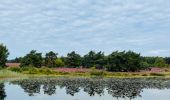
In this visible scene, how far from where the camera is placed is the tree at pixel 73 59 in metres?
86.9

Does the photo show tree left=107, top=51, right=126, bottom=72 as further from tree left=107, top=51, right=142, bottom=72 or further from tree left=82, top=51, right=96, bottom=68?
tree left=82, top=51, right=96, bottom=68

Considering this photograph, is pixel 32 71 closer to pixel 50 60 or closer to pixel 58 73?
pixel 58 73

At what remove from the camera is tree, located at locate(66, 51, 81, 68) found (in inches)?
3420

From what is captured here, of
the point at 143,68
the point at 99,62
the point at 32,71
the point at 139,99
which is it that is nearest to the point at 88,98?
the point at 139,99

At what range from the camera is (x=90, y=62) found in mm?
91000

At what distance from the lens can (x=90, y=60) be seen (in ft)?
298

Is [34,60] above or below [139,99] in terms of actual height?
above

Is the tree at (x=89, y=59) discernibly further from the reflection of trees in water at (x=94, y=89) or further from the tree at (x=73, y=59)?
the reflection of trees in water at (x=94, y=89)

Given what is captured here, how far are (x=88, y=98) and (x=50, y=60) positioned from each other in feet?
218

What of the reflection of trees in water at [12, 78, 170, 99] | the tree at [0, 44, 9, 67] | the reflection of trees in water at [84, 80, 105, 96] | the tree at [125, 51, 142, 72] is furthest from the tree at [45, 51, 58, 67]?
the reflection of trees in water at [84, 80, 105, 96]

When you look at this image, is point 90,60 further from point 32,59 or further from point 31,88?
point 31,88

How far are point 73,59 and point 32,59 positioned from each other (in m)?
9.72

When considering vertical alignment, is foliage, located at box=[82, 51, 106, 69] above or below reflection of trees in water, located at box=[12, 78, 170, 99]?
above

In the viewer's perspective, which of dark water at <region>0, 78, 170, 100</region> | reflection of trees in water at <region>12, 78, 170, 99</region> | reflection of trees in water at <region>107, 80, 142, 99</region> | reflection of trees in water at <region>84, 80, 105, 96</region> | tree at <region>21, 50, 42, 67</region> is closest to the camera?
dark water at <region>0, 78, 170, 100</region>
